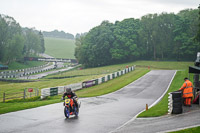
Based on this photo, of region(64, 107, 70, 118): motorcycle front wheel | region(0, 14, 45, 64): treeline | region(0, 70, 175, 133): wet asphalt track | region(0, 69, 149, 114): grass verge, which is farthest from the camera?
region(0, 14, 45, 64): treeline

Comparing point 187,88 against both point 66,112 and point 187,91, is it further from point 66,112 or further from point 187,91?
point 66,112

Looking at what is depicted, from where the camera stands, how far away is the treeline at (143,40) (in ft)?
293

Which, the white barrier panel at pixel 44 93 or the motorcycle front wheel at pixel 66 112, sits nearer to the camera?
the motorcycle front wheel at pixel 66 112

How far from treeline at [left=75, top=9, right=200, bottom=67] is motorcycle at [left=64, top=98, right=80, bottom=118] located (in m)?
74.9

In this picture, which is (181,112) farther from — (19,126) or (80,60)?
(80,60)

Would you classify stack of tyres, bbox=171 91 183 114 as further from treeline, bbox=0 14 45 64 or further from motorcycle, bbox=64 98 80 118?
treeline, bbox=0 14 45 64

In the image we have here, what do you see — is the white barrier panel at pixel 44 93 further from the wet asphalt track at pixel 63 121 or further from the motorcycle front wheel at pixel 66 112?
the motorcycle front wheel at pixel 66 112

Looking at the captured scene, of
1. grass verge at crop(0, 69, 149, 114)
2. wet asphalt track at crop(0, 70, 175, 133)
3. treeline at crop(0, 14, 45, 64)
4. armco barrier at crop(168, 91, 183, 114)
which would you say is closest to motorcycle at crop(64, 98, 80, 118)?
wet asphalt track at crop(0, 70, 175, 133)

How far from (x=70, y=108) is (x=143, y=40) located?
8162 centimetres

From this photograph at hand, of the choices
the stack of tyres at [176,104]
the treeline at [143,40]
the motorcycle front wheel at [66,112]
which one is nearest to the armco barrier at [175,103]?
the stack of tyres at [176,104]

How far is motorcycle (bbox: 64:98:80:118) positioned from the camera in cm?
1512

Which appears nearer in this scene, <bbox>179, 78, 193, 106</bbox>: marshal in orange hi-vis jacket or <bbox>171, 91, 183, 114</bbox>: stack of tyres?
<bbox>171, 91, 183, 114</bbox>: stack of tyres

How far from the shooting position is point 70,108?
15.5 metres

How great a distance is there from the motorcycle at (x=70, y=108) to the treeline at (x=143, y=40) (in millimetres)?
74900
